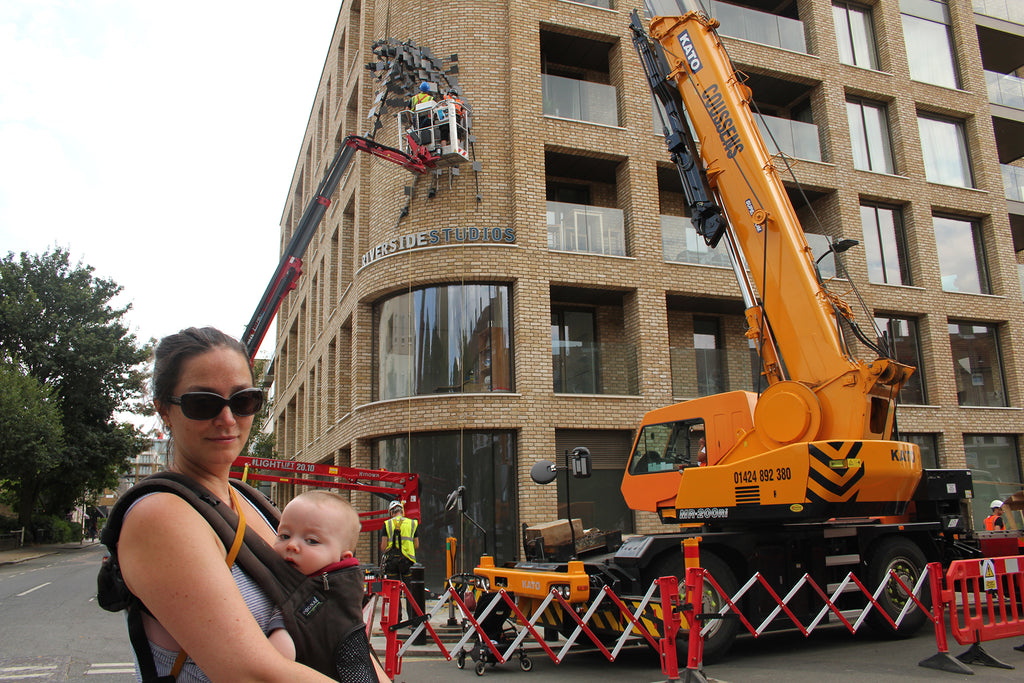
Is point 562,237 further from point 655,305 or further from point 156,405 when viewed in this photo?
point 156,405

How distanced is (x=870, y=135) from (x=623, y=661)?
19713 mm

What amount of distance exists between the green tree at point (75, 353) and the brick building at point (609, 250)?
2173 centimetres

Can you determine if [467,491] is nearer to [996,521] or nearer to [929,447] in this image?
[996,521]

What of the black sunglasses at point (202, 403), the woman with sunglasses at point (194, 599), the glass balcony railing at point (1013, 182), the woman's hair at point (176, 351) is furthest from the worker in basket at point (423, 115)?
the glass balcony railing at point (1013, 182)

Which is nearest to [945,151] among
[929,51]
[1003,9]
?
[929,51]

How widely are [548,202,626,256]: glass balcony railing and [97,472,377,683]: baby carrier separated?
16.7m

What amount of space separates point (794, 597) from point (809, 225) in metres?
15.0

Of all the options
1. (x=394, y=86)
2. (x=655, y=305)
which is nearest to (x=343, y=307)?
(x=394, y=86)

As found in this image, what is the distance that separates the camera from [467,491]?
16.5 metres

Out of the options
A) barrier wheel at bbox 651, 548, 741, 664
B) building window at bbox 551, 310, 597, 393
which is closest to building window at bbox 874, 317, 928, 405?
building window at bbox 551, 310, 597, 393

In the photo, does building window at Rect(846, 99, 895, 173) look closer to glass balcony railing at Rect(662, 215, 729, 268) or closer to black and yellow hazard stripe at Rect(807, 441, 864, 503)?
glass balcony railing at Rect(662, 215, 729, 268)

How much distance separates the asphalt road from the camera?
7.53 meters

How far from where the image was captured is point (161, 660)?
1.52m

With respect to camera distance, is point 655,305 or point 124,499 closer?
point 124,499
